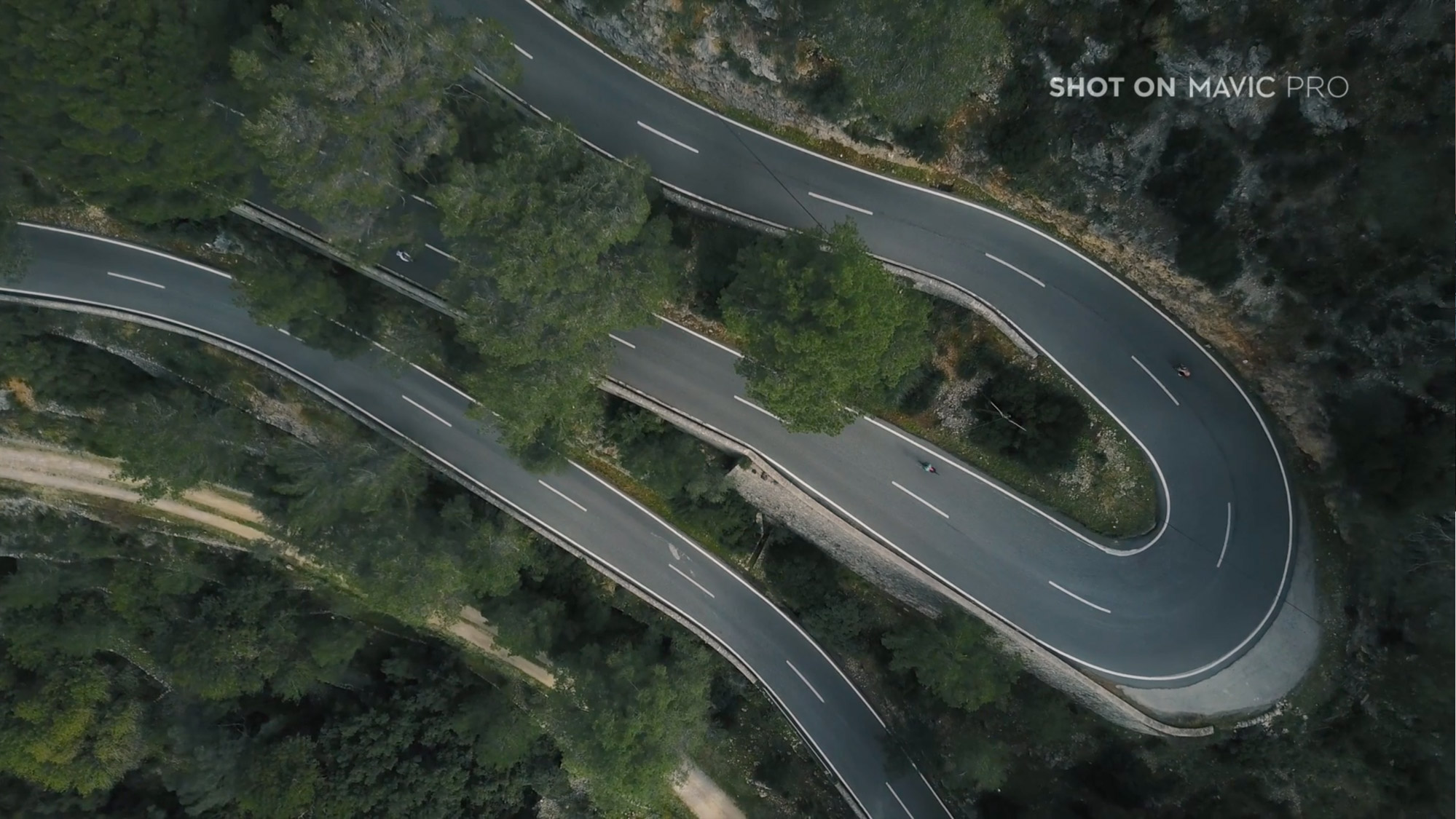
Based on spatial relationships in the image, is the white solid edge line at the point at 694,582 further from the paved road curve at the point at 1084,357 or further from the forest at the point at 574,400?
the paved road curve at the point at 1084,357

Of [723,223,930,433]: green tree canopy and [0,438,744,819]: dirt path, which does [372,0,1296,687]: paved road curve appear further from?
[0,438,744,819]: dirt path

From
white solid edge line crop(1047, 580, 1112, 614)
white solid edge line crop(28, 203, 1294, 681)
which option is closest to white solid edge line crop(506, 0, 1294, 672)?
white solid edge line crop(28, 203, 1294, 681)

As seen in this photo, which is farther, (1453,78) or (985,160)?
(985,160)

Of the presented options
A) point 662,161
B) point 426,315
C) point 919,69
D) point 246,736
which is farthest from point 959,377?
point 246,736

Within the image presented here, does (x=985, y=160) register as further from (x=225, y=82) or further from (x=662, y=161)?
(x=225, y=82)

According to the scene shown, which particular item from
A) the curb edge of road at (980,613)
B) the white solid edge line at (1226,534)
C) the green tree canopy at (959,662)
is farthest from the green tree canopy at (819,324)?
the white solid edge line at (1226,534)
